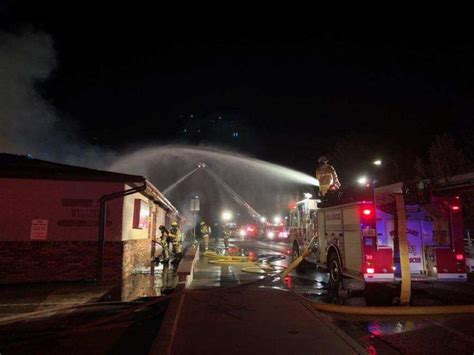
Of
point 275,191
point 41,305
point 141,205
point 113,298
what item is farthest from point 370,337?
point 275,191

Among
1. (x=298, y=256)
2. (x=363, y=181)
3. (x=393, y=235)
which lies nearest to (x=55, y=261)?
(x=298, y=256)

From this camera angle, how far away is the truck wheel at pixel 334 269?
27.2 feet

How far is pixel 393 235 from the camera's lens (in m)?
7.46

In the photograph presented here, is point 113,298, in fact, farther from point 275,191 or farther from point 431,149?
point 275,191

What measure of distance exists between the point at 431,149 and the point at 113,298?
2196 cm

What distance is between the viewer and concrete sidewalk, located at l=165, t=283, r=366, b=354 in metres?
4.07

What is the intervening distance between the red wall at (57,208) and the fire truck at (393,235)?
6.07m

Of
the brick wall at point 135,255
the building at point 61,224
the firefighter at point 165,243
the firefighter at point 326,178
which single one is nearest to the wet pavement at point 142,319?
the building at point 61,224

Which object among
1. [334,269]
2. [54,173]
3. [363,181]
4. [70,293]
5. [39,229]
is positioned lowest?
[70,293]

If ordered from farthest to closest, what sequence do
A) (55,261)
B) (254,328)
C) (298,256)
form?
(298,256), (55,261), (254,328)

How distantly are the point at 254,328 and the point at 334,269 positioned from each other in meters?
4.42

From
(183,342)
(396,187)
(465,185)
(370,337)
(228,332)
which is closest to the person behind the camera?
(183,342)

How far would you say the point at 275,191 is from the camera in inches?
2458

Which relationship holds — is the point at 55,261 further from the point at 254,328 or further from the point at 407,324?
the point at 407,324
